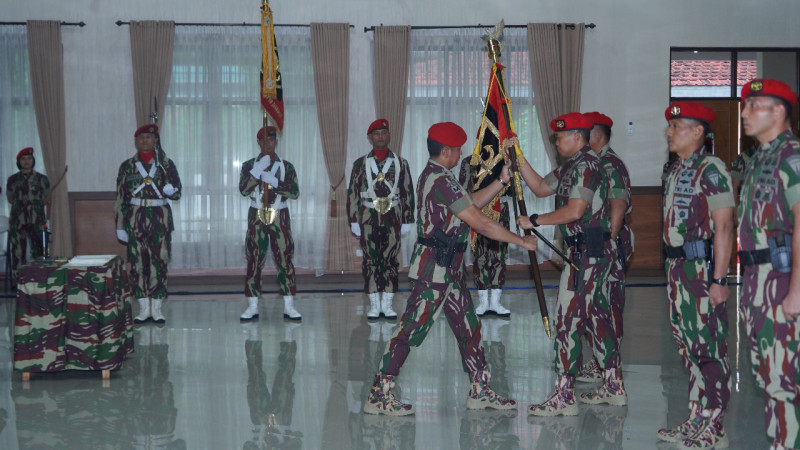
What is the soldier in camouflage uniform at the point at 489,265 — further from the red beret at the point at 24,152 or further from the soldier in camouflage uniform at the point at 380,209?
the red beret at the point at 24,152

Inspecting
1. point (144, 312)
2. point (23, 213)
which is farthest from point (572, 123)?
point (23, 213)

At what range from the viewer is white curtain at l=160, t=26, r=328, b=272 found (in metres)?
10.2

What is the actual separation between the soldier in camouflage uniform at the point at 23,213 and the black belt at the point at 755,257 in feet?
27.2

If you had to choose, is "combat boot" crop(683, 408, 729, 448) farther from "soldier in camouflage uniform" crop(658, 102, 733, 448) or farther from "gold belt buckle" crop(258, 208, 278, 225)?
"gold belt buckle" crop(258, 208, 278, 225)

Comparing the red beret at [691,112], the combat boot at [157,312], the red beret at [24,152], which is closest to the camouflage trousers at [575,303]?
the red beret at [691,112]

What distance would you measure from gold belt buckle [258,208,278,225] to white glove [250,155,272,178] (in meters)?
0.31

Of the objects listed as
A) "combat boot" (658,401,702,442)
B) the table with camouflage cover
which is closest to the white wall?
the table with camouflage cover

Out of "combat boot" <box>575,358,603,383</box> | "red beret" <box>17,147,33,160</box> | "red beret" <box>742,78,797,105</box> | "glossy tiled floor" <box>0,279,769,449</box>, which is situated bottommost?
"glossy tiled floor" <box>0,279,769,449</box>

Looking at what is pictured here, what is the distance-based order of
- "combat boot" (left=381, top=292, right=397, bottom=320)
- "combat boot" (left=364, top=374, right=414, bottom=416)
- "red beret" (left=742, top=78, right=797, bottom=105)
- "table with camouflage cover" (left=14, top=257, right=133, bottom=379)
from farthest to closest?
"combat boot" (left=381, top=292, right=397, bottom=320), "table with camouflage cover" (left=14, top=257, right=133, bottom=379), "combat boot" (left=364, top=374, right=414, bottom=416), "red beret" (left=742, top=78, right=797, bottom=105)

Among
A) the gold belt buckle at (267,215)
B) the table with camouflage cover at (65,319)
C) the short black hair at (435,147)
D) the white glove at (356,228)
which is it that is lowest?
the table with camouflage cover at (65,319)

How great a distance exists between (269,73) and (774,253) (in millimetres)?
5138

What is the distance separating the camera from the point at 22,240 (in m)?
9.60

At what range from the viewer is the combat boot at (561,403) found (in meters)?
4.57

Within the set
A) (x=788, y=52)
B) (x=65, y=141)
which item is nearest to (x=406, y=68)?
(x=65, y=141)
